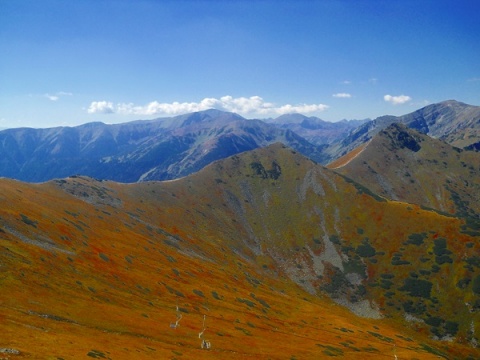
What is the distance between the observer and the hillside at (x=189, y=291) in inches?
2384

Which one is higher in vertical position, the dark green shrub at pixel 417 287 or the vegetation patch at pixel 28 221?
the vegetation patch at pixel 28 221

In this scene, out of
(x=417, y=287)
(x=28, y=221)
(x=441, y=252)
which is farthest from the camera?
(x=441, y=252)

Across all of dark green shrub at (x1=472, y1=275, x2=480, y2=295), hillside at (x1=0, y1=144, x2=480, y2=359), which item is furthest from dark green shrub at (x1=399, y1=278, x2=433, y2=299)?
dark green shrub at (x1=472, y1=275, x2=480, y2=295)

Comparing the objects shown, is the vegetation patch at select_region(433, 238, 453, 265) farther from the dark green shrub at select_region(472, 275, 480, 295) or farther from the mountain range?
the dark green shrub at select_region(472, 275, 480, 295)

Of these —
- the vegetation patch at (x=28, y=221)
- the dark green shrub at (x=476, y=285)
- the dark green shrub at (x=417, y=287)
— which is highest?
the vegetation patch at (x=28, y=221)

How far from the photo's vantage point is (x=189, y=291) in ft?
362

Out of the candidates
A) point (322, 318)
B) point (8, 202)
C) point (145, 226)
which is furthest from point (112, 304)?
point (145, 226)

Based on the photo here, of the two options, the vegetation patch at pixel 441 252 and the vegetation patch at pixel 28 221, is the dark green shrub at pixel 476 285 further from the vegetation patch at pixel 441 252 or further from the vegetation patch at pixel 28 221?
the vegetation patch at pixel 28 221

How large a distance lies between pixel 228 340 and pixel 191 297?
30903mm

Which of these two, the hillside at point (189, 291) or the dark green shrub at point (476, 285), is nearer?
the hillside at point (189, 291)

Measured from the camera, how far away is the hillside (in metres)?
60.6

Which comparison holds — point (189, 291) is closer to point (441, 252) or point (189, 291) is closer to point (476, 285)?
point (476, 285)

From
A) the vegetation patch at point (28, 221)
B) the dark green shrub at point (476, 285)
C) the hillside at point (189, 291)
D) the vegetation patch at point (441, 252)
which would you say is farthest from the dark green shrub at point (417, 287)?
the vegetation patch at point (28, 221)

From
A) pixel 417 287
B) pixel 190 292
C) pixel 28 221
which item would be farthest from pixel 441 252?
pixel 28 221
